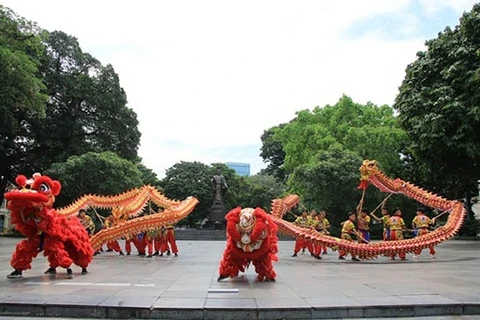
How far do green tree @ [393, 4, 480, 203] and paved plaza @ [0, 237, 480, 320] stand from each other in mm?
8953

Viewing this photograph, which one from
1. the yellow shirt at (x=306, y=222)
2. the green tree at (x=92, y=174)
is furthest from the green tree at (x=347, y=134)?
the green tree at (x=92, y=174)

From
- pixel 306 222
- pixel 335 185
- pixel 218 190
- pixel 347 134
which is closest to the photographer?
pixel 306 222

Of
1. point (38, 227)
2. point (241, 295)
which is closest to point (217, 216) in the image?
point (38, 227)

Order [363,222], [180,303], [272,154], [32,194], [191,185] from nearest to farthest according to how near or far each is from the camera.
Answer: [180,303] → [32,194] → [363,222] → [191,185] → [272,154]

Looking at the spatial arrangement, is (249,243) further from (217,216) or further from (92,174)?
(217,216)

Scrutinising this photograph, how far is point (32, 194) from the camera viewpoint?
812cm

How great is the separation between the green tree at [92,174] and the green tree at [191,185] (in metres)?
15.6

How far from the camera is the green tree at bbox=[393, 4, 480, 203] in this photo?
1733 cm

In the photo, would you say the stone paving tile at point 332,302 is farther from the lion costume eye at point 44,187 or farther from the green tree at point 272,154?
the green tree at point 272,154

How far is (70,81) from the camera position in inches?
1361

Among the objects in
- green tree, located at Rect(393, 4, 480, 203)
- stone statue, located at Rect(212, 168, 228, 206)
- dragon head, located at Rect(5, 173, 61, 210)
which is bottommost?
dragon head, located at Rect(5, 173, 61, 210)

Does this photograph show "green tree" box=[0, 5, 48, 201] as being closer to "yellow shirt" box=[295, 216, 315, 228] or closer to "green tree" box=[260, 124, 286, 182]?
"yellow shirt" box=[295, 216, 315, 228]

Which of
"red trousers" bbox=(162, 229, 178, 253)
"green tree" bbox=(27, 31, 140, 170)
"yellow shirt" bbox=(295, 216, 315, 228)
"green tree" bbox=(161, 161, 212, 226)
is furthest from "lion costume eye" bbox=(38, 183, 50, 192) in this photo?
"green tree" bbox=(161, 161, 212, 226)

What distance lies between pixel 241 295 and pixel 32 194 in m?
4.29
